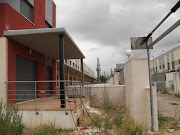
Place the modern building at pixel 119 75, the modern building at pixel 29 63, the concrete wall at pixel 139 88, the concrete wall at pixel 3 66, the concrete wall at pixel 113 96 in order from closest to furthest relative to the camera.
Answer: the modern building at pixel 29 63 < the concrete wall at pixel 139 88 < the concrete wall at pixel 3 66 < the concrete wall at pixel 113 96 < the modern building at pixel 119 75

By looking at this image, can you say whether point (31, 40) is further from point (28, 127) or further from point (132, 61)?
point (132, 61)

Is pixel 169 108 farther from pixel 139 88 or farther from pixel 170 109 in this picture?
pixel 139 88

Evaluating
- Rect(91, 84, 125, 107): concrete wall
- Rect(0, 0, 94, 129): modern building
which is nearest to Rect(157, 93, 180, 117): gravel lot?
Rect(91, 84, 125, 107): concrete wall

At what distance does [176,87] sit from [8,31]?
15079 mm

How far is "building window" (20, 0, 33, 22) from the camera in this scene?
7437mm

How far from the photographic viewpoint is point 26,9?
7863 millimetres

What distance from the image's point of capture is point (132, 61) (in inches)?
216

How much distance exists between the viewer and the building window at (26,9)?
24.4ft

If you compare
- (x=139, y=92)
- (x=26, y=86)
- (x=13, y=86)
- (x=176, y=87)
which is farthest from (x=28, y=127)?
(x=176, y=87)

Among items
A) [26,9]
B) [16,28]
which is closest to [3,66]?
[16,28]

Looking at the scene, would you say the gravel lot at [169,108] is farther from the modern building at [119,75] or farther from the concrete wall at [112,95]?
the modern building at [119,75]

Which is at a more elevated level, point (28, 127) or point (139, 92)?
point (139, 92)

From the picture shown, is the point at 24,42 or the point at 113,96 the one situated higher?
the point at 24,42

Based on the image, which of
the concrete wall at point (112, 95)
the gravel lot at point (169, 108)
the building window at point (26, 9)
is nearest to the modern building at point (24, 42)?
the building window at point (26, 9)
